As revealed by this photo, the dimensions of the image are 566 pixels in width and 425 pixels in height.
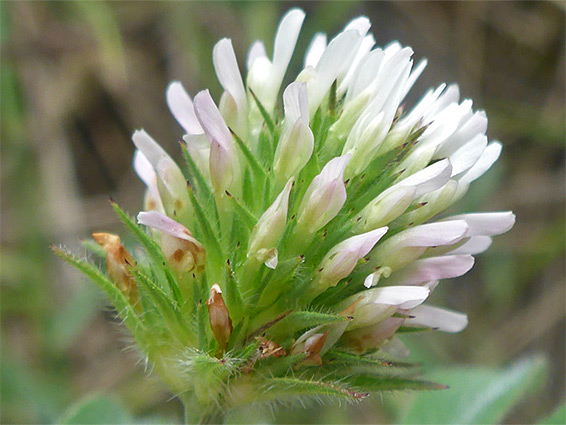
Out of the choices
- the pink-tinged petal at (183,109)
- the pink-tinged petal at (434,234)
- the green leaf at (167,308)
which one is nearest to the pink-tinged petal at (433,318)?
the pink-tinged petal at (434,234)

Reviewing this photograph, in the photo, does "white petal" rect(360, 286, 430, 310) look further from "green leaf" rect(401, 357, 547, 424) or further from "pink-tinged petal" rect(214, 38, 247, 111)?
"green leaf" rect(401, 357, 547, 424)

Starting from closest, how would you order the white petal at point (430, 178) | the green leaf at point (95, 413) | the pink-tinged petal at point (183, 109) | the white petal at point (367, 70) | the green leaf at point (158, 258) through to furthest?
1. the white petal at point (430, 178)
2. the green leaf at point (158, 258)
3. the white petal at point (367, 70)
4. the pink-tinged petal at point (183, 109)
5. the green leaf at point (95, 413)

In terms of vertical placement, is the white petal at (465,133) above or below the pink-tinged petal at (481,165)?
above

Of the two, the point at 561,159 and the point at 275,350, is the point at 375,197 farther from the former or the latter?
the point at 561,159

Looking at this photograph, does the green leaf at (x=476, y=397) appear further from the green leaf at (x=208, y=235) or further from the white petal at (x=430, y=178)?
the green leaf at (x=208, y=235)

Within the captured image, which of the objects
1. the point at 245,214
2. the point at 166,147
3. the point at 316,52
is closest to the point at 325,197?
the point at 245,214

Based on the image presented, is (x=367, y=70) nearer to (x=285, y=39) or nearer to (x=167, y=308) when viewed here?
(x=285, y=39)

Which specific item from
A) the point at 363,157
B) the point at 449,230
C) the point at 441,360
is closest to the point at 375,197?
the point at 363,157
